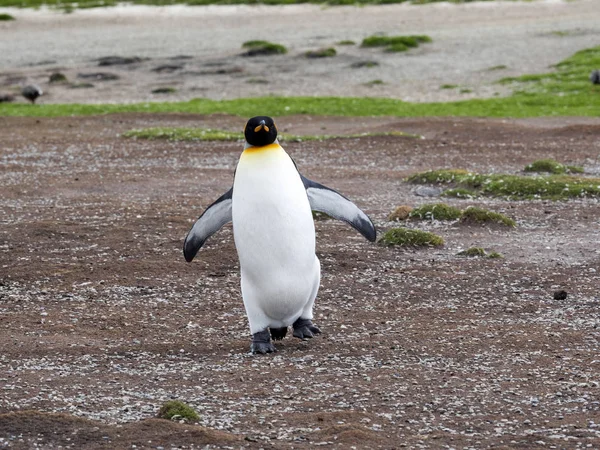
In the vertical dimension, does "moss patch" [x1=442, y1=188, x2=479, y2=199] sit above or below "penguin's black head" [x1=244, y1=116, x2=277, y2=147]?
below

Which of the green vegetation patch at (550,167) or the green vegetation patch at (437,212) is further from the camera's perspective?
the green vegetation patch at (550,167)

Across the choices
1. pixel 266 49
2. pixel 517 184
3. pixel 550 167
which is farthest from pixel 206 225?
pixel 266 49

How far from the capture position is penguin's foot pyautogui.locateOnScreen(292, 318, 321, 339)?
755cm

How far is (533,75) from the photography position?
26.0 metres

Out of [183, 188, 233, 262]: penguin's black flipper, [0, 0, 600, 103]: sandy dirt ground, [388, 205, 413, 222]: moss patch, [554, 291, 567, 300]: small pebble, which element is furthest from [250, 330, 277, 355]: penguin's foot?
[0, 0, 600, 103]: sandy dirt ground

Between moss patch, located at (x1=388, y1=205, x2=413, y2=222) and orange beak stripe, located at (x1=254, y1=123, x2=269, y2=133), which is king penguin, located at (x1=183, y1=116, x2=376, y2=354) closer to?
orange beak stripe, located at (x1=254, y1=123, x2=269, y2=133)

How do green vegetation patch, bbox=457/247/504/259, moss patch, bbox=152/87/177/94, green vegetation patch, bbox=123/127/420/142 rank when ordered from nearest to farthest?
green vegetation patch, bbox=457/247/504/259 → green vegetation patch, bbox=123/127/420/142 → moss patch, bbox=152/87/177/94

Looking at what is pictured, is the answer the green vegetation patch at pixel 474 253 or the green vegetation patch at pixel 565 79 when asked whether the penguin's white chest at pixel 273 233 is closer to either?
the green vegetation patch at pixel 474 253

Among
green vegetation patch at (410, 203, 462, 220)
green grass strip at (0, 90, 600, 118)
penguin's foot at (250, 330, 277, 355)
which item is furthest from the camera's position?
green grass strip at (0, 90, 600, 118)

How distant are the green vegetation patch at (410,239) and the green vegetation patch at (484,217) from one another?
98 centimetres

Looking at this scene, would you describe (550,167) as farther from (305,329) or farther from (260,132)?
(260,132)

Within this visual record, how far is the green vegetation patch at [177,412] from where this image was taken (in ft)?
18.7

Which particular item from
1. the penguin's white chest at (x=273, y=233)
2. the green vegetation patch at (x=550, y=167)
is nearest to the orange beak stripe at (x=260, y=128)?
the penguin's white chest at (x=273, y=233)

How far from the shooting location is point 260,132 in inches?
289
